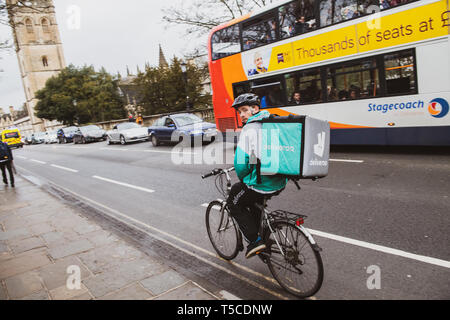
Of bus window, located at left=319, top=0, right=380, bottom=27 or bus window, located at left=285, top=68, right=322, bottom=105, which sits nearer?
bus window, located at left=319, top=0, right=380, bottom=27

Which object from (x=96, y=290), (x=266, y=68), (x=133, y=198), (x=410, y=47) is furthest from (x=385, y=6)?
(x=96, y=290)

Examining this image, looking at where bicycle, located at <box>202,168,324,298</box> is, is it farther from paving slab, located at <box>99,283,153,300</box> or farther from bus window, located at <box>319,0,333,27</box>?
bus window, located at <box>319,0,333,27</box>

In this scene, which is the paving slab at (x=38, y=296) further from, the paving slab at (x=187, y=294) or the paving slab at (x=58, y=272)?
the paving slab at (x=187, y=294)

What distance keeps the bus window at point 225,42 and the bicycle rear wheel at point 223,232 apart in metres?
8.35

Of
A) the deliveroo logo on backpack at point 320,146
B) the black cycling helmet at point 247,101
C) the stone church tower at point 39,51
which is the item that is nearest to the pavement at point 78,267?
the deliveroo logo on backpack at point 320,146

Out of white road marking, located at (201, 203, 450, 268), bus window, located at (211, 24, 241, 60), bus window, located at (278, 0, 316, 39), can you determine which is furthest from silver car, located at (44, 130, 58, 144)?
white road marking, located at (201, 203, 450, 268)

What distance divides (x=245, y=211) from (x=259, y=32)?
27.9 feet

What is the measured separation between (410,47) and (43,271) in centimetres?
866

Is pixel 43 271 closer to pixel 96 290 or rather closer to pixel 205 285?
pixel 96 290

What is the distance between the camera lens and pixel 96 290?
3.35m

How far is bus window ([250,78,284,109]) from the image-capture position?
10273 mm

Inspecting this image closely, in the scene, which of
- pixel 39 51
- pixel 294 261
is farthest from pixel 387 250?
pixel 39 51

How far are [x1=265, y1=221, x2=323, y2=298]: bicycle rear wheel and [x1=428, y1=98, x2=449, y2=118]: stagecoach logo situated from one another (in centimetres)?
642

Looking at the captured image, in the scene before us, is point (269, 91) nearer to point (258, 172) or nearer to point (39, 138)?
point (258, 172)
